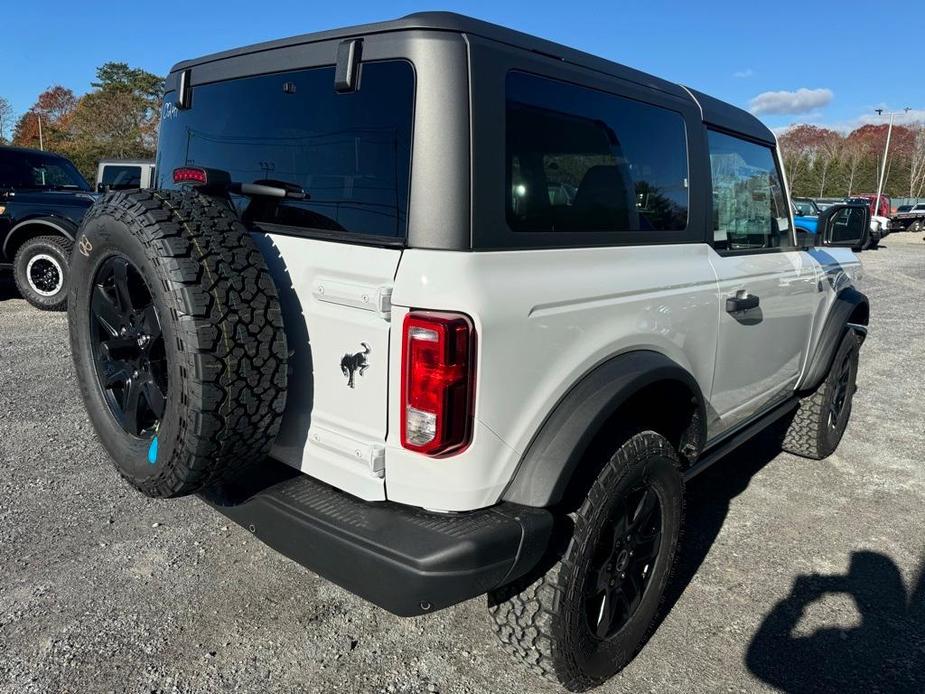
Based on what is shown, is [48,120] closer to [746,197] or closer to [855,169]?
[746,197]

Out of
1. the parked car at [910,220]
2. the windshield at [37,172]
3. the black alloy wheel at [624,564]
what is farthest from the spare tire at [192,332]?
the parked car at [910,220]

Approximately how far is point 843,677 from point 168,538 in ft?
9.05

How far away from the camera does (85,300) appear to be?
2.34 meters

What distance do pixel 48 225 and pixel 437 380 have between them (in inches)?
314

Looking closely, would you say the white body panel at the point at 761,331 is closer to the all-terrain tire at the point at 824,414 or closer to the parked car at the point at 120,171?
the all-terrain tire at the point at 824,414

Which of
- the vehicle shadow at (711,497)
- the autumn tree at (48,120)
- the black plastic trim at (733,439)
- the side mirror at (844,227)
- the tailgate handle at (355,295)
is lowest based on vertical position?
the vehicle shadow at (711,497)

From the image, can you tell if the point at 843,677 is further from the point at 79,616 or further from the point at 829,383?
the point at 79,616

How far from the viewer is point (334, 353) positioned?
199 centimetres

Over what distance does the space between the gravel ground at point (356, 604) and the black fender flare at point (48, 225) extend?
467 centimetres

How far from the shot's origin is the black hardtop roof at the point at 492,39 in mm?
1853

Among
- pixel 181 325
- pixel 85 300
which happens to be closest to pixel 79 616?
pixel 85 300

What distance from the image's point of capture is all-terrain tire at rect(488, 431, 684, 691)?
80.7 inches

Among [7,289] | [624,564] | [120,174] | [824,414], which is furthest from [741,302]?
[120,174]

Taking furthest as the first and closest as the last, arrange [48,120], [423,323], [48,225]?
[48,120] → [48,225] → [423,323]
